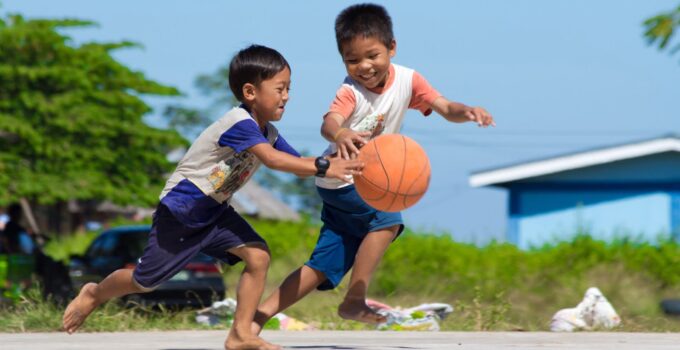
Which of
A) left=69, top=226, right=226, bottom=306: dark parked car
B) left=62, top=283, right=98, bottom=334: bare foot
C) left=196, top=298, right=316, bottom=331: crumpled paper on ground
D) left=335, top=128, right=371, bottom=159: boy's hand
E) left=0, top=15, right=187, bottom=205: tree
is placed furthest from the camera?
left=0, top=15, right=187, bottom=205: tree

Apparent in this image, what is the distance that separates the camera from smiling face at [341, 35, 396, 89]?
6.73m

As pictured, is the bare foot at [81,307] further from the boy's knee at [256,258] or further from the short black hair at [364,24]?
the short black hair at [364,24]

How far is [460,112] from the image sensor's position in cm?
688

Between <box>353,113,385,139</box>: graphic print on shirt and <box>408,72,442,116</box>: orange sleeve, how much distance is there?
0.32 meters

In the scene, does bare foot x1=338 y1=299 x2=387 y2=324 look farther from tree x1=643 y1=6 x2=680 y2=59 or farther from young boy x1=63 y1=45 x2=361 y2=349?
tree x1=643 y1=6 x2=680 y2=59

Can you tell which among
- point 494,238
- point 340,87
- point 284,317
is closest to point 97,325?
point 284,317

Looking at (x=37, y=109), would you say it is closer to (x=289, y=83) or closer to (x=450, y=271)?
(x=450, y=271)

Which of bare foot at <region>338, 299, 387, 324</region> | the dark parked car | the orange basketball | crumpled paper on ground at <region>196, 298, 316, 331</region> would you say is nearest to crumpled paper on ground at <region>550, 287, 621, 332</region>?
crumpled paper on ground at <region>196, 298, 316, 331</region>

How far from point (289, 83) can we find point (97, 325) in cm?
377

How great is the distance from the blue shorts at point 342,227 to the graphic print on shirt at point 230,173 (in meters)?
0.62

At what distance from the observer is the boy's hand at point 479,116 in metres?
6.63

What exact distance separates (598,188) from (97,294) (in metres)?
21.6

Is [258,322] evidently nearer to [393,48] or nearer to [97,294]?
[97,294]

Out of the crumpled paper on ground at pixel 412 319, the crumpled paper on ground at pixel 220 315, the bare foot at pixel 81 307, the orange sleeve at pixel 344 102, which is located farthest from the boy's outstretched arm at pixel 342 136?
the crumpled paper on ground at pixel 220 315
